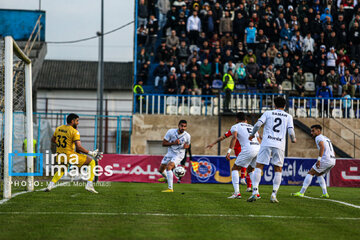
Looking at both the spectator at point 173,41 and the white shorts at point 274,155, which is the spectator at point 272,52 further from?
the white shorts at point 274,155

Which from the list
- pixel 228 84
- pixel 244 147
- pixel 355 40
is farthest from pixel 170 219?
pixel 355 40

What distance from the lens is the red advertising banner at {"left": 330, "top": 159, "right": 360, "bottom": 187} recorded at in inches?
948

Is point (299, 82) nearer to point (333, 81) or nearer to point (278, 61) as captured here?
point (278, 61)

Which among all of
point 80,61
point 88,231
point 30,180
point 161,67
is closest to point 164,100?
point 161,67

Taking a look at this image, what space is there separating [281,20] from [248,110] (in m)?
6.36

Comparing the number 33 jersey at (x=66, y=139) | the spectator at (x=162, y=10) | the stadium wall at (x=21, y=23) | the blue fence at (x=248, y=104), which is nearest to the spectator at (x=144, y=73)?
the blue fence at (x=248, y=104)

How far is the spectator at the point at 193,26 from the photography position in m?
30.9

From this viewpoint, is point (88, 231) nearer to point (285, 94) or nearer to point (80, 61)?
point (285, 94)

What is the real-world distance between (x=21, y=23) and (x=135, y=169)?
46.7 ft

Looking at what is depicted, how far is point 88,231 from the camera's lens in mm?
7445

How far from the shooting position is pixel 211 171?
24.0 meters

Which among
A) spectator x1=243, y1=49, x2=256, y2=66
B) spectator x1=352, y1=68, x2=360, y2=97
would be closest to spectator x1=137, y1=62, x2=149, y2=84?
spectator x1=243, y1=49, x2=256, y2=66

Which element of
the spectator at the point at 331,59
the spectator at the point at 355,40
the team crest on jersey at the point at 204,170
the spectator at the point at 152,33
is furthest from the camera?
the spectator at the point at 355,40

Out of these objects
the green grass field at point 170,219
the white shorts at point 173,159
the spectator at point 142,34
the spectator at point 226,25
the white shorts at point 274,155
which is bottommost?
the green grass field at point 170,219
